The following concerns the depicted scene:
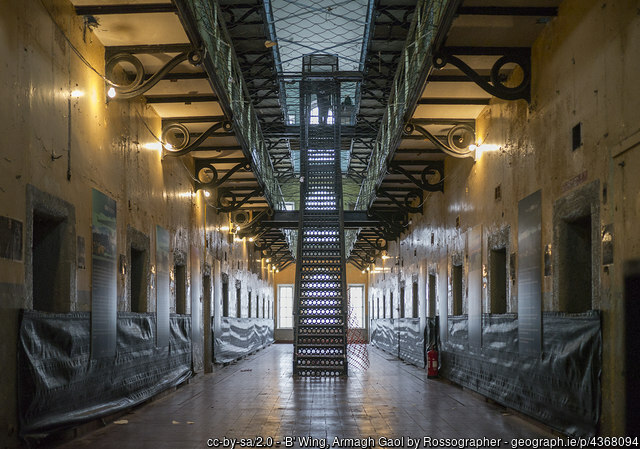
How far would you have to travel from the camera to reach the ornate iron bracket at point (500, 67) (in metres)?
7.74

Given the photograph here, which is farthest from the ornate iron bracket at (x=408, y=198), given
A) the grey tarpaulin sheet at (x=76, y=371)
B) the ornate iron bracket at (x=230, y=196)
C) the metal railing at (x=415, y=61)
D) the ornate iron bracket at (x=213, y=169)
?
the grey tarpaulin sheet at (x=76, y=371)

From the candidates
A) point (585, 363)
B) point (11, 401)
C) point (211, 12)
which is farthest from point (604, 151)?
point (211, 12)

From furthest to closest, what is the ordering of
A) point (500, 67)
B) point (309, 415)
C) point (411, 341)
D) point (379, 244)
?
point (379, 244) → point (411, 341) → point (309, 415) → point (500, 67)

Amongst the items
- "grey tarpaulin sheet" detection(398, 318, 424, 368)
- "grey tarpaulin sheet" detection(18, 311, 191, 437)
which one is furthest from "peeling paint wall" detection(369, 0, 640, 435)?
"grey tarpaulin sheet" detection(398, 318, 424, 368)

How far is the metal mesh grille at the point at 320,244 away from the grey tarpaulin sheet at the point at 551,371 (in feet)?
15.2

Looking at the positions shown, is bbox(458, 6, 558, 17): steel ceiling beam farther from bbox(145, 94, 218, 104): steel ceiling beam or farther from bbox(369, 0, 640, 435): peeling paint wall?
bbox(145, 94, 218, 104): steel ceiling beam

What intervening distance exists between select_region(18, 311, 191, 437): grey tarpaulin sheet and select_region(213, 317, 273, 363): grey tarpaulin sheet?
5948 millimetres

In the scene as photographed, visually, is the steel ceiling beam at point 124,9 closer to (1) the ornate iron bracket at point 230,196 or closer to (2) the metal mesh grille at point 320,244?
(2) the metal mesh grille at point 320,244

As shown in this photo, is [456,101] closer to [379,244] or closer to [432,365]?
[432,365]

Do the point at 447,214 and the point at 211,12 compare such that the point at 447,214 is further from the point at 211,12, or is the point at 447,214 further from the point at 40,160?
the point at 40,160

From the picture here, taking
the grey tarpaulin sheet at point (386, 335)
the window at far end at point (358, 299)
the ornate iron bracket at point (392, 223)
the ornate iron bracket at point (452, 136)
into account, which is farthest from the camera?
the window at far end at point (358, 299)

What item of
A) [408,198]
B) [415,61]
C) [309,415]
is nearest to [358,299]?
[408,198]

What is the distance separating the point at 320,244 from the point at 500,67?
9.59m

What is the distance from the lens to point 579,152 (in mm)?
6156
